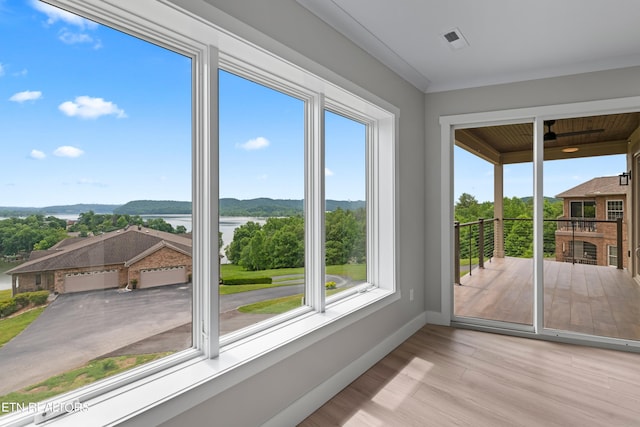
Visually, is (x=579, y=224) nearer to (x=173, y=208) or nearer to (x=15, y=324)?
(x=173, y=208)

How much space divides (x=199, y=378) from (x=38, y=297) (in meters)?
0.71

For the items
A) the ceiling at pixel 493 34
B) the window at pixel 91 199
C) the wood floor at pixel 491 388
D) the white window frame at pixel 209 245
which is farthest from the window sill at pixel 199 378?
the ceiling at pixel 493 34

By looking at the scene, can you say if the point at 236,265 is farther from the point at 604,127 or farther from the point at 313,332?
the point at 604,127

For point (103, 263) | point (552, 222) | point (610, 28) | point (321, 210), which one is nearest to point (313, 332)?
point (321, 210)

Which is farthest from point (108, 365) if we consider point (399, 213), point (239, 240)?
point (399, 213)

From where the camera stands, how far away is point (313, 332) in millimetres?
2377

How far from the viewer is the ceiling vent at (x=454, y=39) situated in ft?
9.11

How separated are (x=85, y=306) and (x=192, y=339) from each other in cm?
55

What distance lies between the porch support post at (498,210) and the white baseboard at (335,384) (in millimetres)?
1241

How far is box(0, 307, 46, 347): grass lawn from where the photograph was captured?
4.21 feet

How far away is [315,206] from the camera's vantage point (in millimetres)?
2705

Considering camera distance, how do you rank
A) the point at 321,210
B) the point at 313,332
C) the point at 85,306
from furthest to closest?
1. the point at 321,210
2. the point at 313,332
3. the point at 85,306

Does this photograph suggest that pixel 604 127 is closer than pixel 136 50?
No

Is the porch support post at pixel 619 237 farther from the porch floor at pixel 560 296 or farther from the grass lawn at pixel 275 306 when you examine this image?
the grass lawn at pixel 275 306
